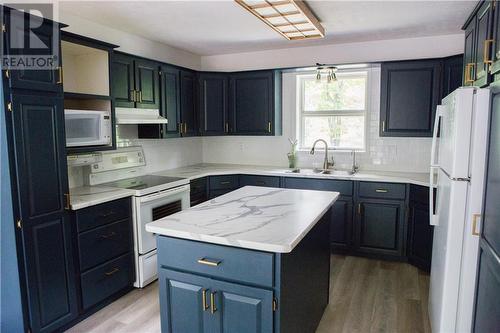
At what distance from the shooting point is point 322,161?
4473 millimetres

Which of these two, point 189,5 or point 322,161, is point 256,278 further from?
point 322,161

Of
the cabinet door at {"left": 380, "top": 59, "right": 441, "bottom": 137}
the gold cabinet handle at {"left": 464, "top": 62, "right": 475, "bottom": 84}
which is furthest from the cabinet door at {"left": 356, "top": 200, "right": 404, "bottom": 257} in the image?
the gold cabinet handle at {"left": 464, "top": 62, "right": 475, "bottom": 84}

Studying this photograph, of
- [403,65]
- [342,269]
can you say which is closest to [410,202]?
[342,269]

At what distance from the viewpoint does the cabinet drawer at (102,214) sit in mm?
2613

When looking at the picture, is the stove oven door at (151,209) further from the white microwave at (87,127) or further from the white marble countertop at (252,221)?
the white marble countertop at (252,221)

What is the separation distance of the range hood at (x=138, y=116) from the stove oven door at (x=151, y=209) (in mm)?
715

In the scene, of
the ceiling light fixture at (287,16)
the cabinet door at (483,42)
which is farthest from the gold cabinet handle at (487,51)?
the ceiling light fixture at (287,16)

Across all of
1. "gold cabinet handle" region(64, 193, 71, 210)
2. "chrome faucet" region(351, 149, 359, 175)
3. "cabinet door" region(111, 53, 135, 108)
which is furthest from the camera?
"chrome faucet" region(351, 149, 359, 175)

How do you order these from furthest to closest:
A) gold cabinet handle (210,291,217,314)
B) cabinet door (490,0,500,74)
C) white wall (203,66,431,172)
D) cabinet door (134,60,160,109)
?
white wall (203,66,431,172), cabinet door (134,60,160,109), cabinet door (490,0,500,74), gold cabinet handle (210,291,217,314)

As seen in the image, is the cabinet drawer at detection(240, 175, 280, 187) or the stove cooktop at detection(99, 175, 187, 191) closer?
the stove cooktop at detection(99, 175, 187, 191)

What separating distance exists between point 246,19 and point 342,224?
2.34 m

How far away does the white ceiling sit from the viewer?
9.18 feet

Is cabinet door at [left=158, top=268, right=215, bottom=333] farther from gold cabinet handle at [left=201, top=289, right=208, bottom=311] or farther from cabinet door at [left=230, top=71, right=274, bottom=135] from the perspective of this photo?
cabinet door at [left=230, top=71, right=274, bottom=135]

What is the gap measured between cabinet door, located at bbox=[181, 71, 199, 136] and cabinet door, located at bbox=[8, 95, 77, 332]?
184 cm
